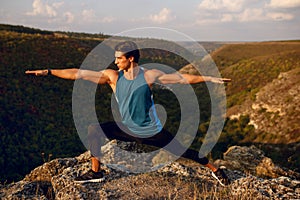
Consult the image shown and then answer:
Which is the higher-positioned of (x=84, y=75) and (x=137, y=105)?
(x=84, y=75)

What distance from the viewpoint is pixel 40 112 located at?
3175 cm

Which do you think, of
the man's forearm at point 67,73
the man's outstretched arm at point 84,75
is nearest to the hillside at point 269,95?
the man's outstretched arm at point 84,75

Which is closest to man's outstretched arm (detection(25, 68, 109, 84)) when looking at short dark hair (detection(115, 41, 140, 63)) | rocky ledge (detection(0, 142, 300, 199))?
short dark hair (detection(115, 41, 140, 63))

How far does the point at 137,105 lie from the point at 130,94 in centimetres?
32

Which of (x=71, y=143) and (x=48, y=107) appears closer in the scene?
(x=71, y=143)

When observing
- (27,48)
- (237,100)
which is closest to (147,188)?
(237,100)

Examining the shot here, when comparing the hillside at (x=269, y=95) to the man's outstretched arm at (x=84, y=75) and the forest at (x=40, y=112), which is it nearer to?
the forest at (x=40, y=112)

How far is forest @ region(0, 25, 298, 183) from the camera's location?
83.8 ft

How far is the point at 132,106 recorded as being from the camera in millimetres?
7238

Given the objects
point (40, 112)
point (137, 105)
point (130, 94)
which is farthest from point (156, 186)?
point (40, 112)

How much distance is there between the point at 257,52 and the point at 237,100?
132ft

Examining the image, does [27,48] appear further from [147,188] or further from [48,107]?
[147,188]

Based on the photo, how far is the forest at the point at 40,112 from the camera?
25.6 meters

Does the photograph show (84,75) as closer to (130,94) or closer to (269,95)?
(130,94)
